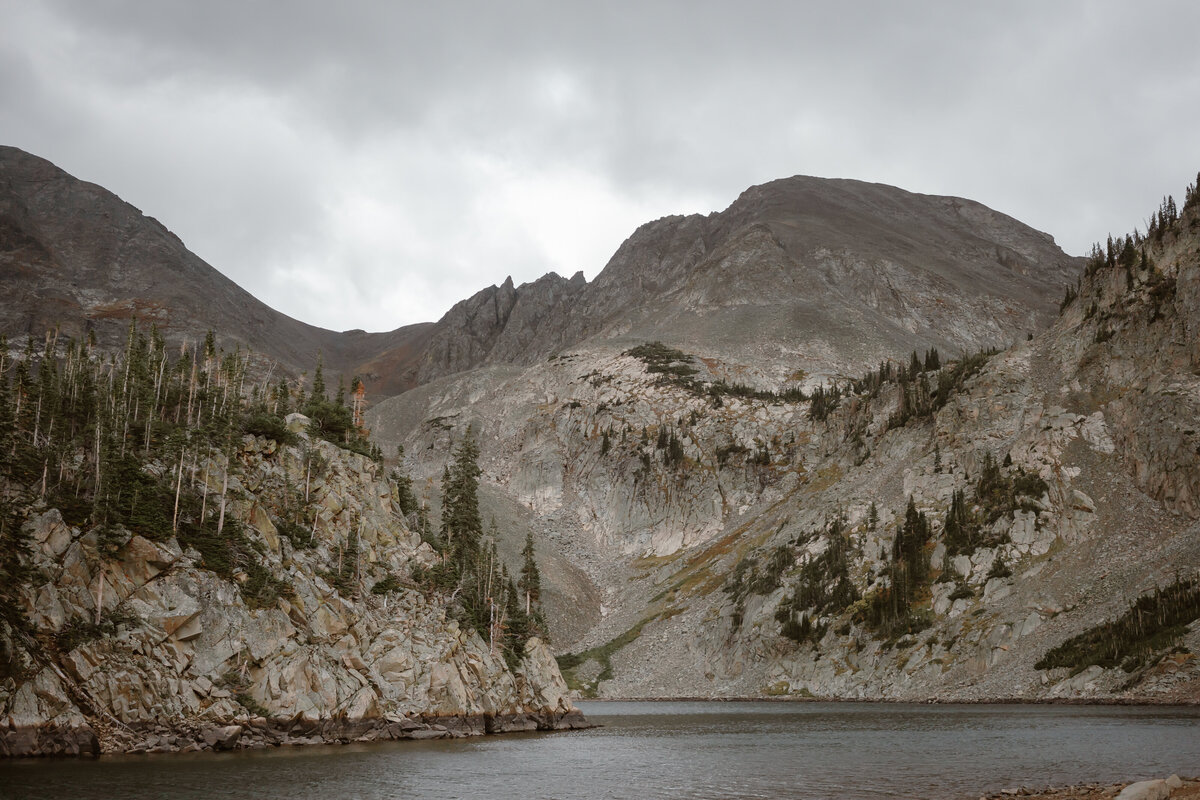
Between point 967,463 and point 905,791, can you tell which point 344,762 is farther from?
point 967,463

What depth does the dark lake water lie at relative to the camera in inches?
1636

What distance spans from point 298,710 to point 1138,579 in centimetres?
A: 9225

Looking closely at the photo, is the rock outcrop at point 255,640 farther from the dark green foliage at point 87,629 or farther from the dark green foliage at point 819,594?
the dark green foliage at point 819,594

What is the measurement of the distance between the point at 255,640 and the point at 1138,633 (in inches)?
3448

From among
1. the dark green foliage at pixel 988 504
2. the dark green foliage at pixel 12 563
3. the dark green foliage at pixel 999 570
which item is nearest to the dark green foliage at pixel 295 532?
the dark green foliage at pixel 12 563

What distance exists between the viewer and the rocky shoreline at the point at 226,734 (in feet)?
156

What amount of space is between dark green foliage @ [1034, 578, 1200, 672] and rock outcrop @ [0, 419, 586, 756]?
201 ft

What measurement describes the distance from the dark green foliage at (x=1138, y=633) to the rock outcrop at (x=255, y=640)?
61366 mm

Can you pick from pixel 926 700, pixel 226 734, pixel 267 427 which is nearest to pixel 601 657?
pixel 926 700

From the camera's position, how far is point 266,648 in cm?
6062

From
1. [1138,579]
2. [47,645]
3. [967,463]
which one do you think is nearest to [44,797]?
[47,645]

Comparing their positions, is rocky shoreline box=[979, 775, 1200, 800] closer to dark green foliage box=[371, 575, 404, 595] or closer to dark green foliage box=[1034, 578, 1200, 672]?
dark green foliage box=[371, 575, 404, 595]

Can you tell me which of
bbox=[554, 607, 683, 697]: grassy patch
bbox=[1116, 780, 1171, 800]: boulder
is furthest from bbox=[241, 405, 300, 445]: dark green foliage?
bbox=[554, 607, 683, 697]: grassy patch

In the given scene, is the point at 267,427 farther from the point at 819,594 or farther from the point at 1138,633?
the point at 819,594
